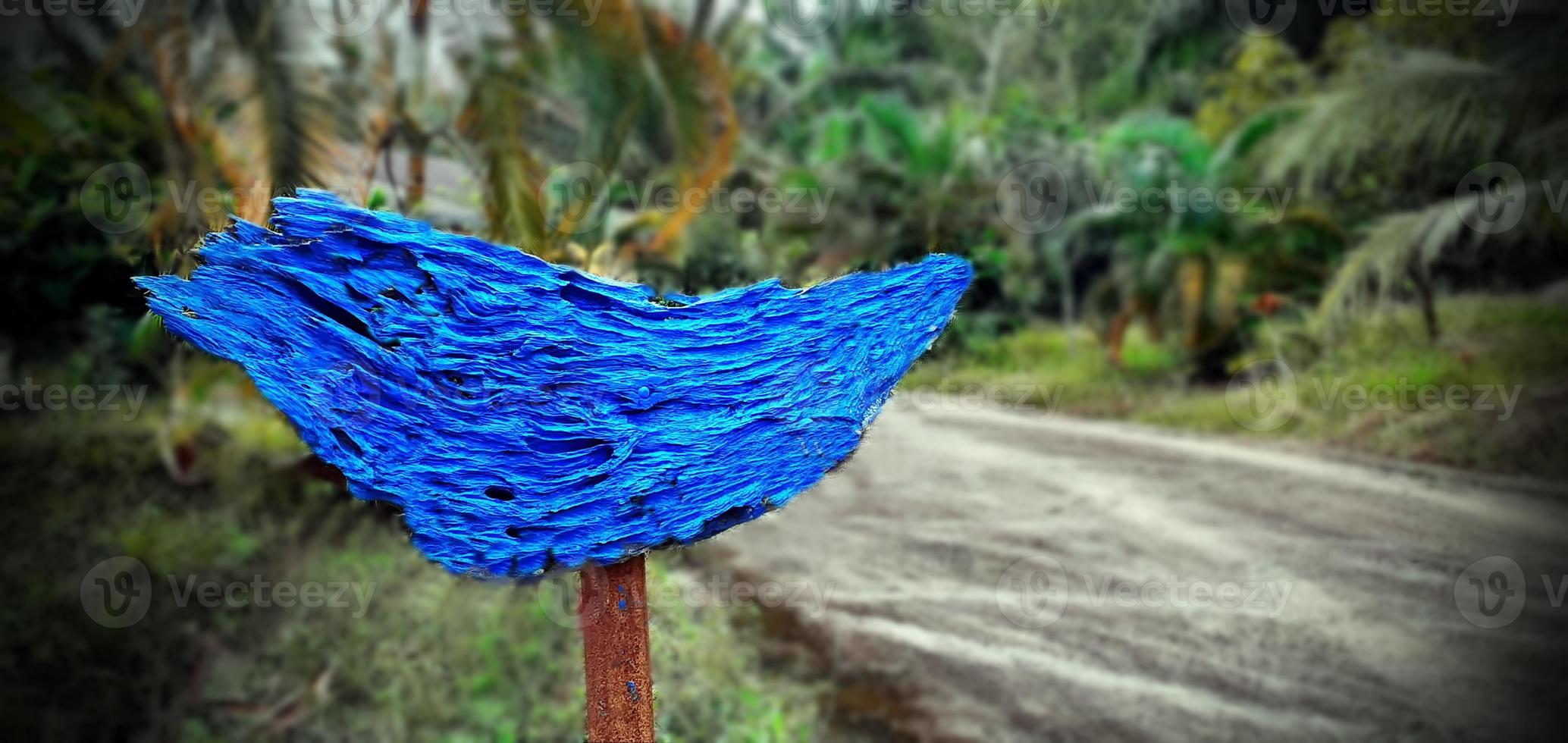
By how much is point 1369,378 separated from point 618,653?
4.54m

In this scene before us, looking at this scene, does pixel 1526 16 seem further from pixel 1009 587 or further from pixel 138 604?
pixel 138 604

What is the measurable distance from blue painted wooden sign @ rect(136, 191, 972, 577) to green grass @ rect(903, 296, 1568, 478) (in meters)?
→ 3.12

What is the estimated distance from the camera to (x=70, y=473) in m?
3.91

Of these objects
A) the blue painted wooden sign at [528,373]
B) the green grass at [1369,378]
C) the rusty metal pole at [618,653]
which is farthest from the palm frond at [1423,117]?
the rusty metal pole at [618,653]

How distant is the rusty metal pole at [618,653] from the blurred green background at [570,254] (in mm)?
508

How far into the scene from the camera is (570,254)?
2.50 m

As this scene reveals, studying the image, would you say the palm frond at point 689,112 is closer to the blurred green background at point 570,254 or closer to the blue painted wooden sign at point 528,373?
the blurred green background at point 570,254

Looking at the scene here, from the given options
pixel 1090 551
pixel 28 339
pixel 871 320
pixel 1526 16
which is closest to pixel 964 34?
pixel 1526 16

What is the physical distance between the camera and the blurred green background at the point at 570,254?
2.83m

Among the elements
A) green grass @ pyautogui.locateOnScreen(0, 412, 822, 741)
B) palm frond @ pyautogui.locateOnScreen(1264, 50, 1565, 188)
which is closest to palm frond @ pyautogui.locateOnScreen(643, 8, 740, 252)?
green grass @ pyautogui.locateOnScreen(0, 412, 822, 741)

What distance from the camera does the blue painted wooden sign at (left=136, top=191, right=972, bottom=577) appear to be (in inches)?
44.7

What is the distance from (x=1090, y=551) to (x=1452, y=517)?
1.18 m

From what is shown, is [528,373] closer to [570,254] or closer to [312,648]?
[570,254]

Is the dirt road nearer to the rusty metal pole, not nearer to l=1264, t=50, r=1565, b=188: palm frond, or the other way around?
the rusty metal pole
